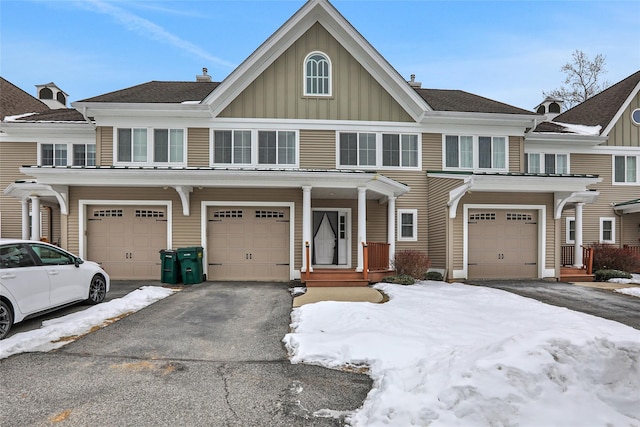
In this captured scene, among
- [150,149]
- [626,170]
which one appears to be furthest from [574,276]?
[150,149]

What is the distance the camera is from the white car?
5.20 metres

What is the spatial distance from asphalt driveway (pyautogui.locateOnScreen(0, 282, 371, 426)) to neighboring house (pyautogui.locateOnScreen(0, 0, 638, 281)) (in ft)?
17.9

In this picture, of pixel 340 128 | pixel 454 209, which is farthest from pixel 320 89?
pixel 454 209

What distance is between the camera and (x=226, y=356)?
15.5 feet

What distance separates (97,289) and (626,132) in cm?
2030

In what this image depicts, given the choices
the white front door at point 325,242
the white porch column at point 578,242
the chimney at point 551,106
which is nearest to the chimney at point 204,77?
the white front door at point 325,242

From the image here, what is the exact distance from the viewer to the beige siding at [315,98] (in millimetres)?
12531

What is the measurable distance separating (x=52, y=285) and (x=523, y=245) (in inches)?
517

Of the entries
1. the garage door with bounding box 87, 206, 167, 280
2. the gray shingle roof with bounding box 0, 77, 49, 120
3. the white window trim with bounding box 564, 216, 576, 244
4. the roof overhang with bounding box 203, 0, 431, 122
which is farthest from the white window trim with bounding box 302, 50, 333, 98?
the gray shingle roof with bounding box 0, 77, 49, 120

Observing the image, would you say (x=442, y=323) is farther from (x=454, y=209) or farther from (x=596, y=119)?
(x=596, y=119)

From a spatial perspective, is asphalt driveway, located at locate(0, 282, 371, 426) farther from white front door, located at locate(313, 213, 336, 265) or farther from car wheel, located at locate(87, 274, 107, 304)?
white front door, located at locate(313, 213, 336, 265)

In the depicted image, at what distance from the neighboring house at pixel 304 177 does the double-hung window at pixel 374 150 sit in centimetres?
4

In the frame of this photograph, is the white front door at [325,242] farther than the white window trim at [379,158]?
Yes

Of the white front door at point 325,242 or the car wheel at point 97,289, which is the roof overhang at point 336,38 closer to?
the white front door at point 325,242
